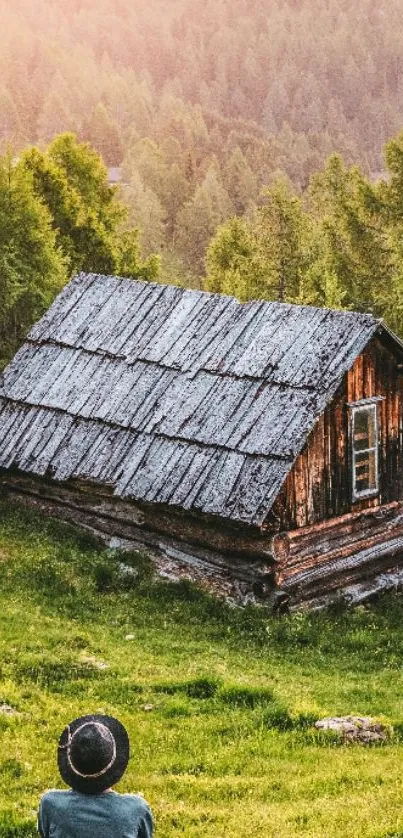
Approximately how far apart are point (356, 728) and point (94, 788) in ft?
20.9

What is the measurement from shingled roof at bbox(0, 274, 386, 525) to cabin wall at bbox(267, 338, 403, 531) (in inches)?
30.3

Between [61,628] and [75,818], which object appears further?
[61,628]

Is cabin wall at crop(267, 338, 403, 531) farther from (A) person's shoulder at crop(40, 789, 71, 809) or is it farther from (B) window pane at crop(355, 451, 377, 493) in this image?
(A) person's shoulder at crop(40, 789, 71, 809)

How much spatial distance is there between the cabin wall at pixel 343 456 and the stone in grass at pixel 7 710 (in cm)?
759

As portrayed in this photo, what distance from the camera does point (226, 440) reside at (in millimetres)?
19391

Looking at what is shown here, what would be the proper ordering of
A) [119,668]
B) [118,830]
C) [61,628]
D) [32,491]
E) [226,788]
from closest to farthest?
[118,830] < [226,788] < [119,668] < [61,628] < [32,491]

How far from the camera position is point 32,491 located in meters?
23.2

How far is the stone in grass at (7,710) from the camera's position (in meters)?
11.8

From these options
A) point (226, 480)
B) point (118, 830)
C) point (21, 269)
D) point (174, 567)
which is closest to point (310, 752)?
point (118, 830)

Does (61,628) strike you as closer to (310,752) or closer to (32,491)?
(310,752)

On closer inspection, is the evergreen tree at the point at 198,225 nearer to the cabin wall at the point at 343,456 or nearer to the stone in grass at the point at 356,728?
the cabin wall at the point at 343,456

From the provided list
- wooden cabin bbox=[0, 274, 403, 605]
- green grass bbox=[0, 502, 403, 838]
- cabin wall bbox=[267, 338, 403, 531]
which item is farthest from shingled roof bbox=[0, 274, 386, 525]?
green grass bbox=[0, 502, 403, 838]

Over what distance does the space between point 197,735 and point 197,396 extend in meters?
9.69

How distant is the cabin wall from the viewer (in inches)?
765
